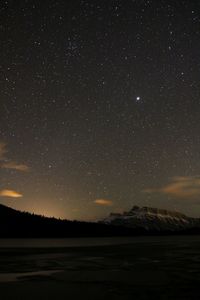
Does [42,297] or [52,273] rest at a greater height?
[52,273]

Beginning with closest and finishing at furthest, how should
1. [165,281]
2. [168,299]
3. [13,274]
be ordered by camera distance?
[168,299]
[165,281]
[13,274]

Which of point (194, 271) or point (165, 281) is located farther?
point (194, 271)

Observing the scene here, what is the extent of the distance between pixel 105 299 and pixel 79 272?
12.7m

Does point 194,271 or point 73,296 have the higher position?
point 194,271

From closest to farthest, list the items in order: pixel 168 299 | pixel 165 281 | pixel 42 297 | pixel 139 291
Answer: pixel 168 299, pixel 42 297, pixel 139 291, pixel 165 281

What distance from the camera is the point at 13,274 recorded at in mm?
30141

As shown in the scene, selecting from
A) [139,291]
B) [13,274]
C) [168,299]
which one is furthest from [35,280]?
[168,299]

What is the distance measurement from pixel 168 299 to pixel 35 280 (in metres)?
10.8

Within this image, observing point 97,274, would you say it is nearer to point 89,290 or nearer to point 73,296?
point 89,290

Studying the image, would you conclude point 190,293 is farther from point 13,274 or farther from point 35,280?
point 13,274

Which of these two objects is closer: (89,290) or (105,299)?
(105,299)

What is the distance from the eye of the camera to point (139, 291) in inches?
866

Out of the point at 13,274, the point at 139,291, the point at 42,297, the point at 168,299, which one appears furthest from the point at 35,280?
the point at 168,299

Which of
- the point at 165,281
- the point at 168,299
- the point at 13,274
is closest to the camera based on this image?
the point at 168,299
